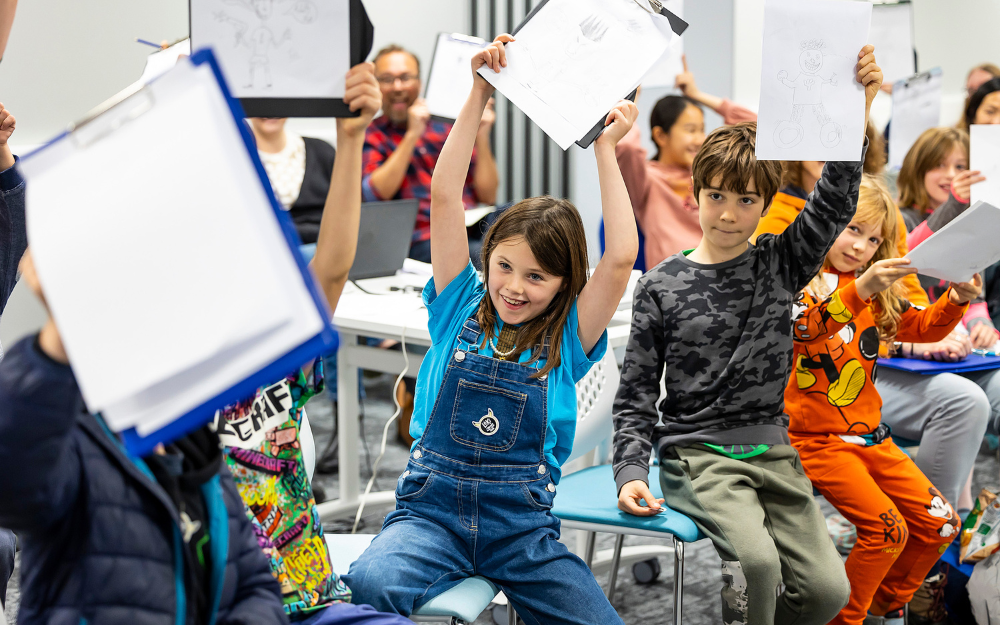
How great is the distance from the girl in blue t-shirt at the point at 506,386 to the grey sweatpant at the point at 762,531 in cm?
31

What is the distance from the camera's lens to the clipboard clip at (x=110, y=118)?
2.40 ft

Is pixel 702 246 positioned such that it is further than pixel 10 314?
No

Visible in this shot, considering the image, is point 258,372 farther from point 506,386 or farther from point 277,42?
point 506,386

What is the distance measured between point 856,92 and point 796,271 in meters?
0.38

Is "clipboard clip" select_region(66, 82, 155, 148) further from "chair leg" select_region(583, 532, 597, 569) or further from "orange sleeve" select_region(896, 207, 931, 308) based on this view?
"orange sleeve" select_region(896, 207, 931, 308)

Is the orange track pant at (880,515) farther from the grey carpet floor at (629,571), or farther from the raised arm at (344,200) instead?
the raised arm at (344,200)

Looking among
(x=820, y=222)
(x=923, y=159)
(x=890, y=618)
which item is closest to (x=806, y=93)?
(x=820, y=222)

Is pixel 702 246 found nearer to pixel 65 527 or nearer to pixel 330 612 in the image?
pixel 330 612

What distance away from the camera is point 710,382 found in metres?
1.78

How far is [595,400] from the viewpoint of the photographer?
6.64 feet

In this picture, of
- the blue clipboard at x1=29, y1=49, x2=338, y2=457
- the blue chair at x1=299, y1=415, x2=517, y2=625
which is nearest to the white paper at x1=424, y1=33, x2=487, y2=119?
the blue chair at x1=299, y1=415, x2=517, y2=625

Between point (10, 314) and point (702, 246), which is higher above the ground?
point (702, 246)

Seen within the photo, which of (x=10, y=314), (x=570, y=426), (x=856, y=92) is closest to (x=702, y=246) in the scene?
(x=856, y=92)

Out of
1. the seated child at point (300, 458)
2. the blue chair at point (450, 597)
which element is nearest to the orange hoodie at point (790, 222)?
the blue chair at point (450, 597)
